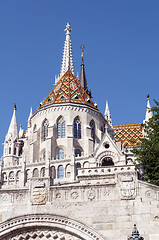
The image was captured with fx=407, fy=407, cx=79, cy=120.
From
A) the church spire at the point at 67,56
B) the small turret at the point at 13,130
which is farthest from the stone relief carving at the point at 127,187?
the church spire at the point at 67,56

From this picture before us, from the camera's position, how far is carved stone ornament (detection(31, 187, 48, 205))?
14.0 metres

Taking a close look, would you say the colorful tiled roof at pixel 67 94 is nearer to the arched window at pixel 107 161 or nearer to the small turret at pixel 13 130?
the small turret at pixel 13 130

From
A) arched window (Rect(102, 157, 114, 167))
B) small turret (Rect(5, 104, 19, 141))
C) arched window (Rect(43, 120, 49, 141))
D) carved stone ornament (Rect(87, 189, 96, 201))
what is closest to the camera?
carved stone ornament (Rect(87, 189, 96, 201))

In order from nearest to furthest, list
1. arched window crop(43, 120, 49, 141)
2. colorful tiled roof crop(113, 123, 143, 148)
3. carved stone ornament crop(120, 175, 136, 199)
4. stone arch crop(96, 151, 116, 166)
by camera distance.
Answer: carved stone ornament crop(120, 175, 136, 199) < stone arch crop(96, 151, 116, 166) < arched window crop(43, 120, 49, 141) < colorful tiled roof crop(113, 123, 143, 148)

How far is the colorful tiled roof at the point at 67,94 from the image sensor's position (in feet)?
178

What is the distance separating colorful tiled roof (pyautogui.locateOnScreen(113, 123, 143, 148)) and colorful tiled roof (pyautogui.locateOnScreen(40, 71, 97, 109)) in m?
6.32

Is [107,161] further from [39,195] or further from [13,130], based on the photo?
[39,195]

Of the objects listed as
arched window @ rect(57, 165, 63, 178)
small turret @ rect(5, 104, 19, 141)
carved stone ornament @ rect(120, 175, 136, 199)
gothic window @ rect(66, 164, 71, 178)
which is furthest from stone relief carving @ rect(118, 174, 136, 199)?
small turret @ rect(5, 104, 19, 141)

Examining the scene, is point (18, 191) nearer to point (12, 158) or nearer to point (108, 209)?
point (108, 209)

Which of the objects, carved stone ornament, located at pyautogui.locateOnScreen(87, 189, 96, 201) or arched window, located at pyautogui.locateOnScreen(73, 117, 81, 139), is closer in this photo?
carved stone ornament, located at pyautogui.locateOnScreen(87, 189, 96, 201)

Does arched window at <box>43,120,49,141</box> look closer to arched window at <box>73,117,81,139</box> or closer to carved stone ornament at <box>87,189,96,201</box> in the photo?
arched window at <box>73,117,81,139</box>

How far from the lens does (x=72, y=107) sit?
5319 cm

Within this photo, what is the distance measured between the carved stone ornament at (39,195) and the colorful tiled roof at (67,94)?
130ft

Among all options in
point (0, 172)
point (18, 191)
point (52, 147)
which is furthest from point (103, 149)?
point (18, 191)
